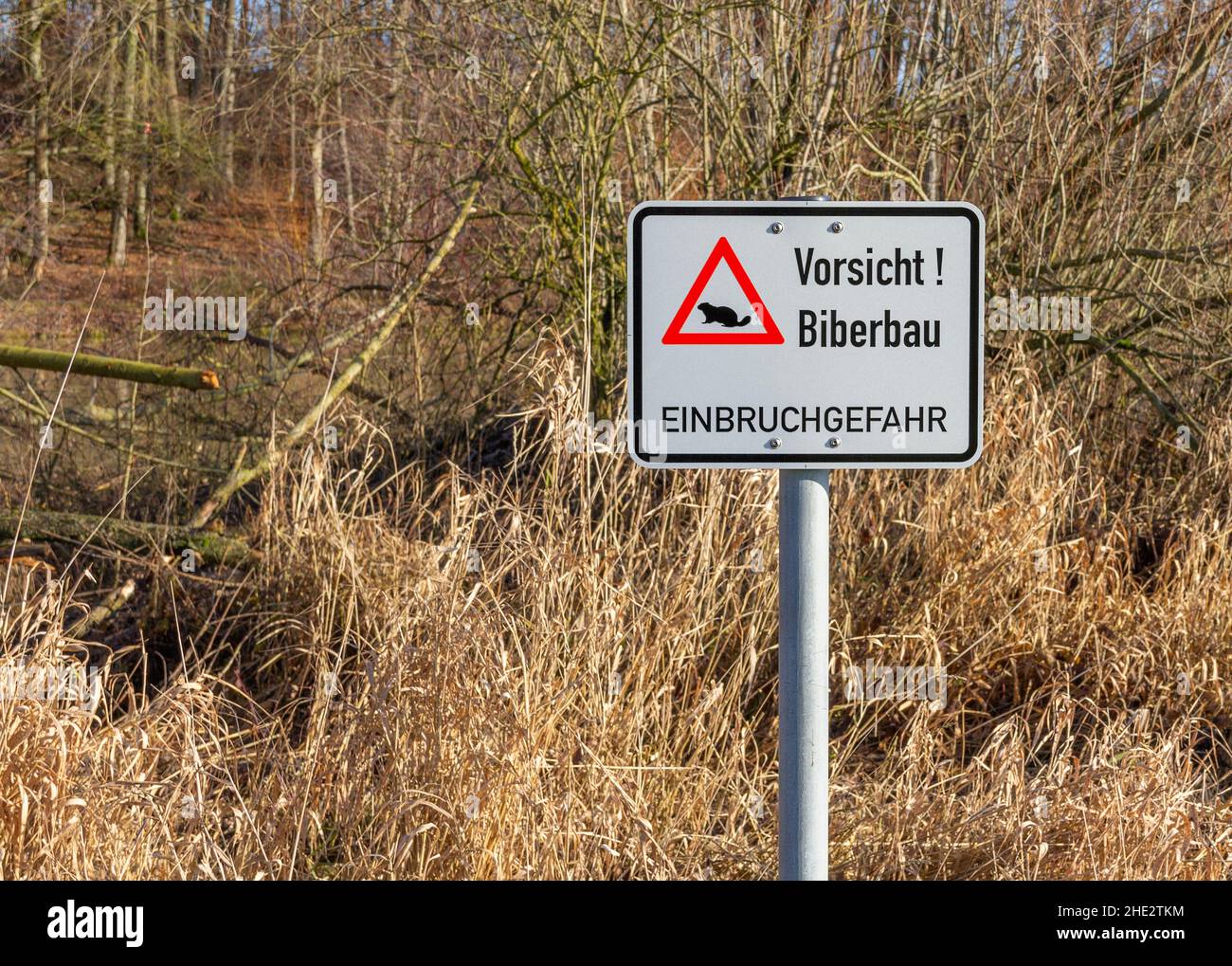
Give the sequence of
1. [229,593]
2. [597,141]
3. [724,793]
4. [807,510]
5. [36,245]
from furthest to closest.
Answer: [36,245] → [597,141] → [229,593] → [724,793] → [807,510]

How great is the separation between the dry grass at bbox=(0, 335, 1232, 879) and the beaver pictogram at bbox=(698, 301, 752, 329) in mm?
1400

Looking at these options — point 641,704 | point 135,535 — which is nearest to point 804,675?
point 641,704

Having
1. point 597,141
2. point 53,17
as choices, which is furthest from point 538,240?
point 53,17

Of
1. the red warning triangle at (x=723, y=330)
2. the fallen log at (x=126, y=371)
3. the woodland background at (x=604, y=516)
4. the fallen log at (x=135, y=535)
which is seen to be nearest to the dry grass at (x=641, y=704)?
the woodland background at (x=604, y=516)

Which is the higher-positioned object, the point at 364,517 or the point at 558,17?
the point at 558,17

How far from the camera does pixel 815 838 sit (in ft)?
5.09

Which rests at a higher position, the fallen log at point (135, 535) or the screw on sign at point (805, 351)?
the screw on sign at point (805, 351)

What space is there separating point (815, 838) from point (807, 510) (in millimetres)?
398

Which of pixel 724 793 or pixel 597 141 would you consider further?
pixel 597 141

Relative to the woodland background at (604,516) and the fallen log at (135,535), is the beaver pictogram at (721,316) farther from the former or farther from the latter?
the fallen log at (135,535)

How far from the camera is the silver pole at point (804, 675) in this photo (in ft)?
5.08

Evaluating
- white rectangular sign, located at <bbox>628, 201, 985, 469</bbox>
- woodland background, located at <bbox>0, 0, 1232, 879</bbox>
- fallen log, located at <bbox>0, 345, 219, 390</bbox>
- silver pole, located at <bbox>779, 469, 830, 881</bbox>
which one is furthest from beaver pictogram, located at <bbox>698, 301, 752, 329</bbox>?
fallen log, located at <bbox>0, 345, 219, 390</bbox>

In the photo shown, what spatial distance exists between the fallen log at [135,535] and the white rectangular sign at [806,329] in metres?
4.10

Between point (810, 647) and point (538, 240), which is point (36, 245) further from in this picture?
point (810, 647)
